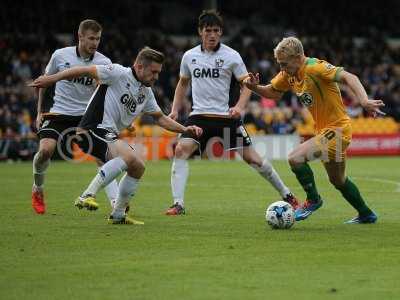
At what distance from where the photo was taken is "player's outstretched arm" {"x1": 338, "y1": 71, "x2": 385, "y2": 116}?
915cm

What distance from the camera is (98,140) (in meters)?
10.2

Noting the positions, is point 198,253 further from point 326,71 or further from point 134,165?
point 326,71

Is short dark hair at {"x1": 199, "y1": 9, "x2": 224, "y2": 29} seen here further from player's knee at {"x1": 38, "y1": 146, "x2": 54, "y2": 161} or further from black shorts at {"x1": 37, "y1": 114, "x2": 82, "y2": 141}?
player's knee at {"x1": 38, "y1": 146, "x2": 54, "y2": 161}

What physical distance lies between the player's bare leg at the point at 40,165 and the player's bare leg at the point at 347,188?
345 centimetres

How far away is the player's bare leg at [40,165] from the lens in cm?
1141

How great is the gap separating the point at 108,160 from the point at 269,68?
2183 centimetres

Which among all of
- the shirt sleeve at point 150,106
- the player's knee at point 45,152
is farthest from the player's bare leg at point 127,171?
the player's knee at point 45,152

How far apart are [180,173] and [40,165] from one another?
177cm

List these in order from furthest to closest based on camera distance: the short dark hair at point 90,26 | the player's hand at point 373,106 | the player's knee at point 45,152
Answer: the player's knee at point 45,152 → the short dark hair at point 90,26 → the player's hand at point 373,106

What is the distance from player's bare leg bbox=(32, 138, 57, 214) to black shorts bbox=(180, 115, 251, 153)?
169 centimetres

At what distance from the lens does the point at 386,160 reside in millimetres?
25391

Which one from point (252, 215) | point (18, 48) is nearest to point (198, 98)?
point (252, 215)

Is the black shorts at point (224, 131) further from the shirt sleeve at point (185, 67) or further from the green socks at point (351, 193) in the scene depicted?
the green socks at point (351, 193)

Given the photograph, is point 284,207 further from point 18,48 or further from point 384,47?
point 384,47
